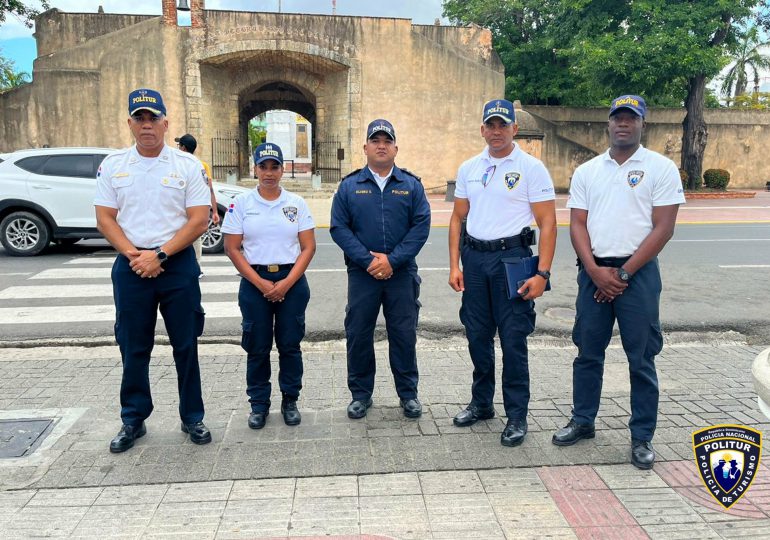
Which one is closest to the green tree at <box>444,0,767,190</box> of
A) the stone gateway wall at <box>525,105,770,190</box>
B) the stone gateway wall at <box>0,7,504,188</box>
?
the stone gateway wall at <box>525,105,770,190</box>

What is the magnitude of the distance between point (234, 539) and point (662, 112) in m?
30.8

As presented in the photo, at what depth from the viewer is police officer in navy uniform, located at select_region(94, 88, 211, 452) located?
347 cm

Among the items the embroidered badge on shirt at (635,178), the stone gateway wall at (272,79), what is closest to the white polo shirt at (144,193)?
the embroidered badge on shirt at (635,178)

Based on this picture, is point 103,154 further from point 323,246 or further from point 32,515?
point 32,515

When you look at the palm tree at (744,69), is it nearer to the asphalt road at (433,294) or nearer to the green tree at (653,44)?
the green tree at (653,44)

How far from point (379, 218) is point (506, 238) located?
33.2 inches

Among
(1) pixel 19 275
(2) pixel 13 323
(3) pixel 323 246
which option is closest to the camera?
A: (2) pixel 13 323

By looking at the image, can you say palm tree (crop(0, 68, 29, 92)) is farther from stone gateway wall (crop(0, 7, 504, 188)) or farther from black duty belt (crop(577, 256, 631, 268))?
black duty belt (crop(577, 256, 631, 268))

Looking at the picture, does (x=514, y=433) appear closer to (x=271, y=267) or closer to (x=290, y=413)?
(x=290, y=413)

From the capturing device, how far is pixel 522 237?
12.2ft

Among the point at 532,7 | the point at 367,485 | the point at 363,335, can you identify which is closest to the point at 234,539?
the point at 367,485

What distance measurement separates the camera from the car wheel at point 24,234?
9.91 metres

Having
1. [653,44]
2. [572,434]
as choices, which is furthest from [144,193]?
[653,44]

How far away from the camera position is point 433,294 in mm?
7668
